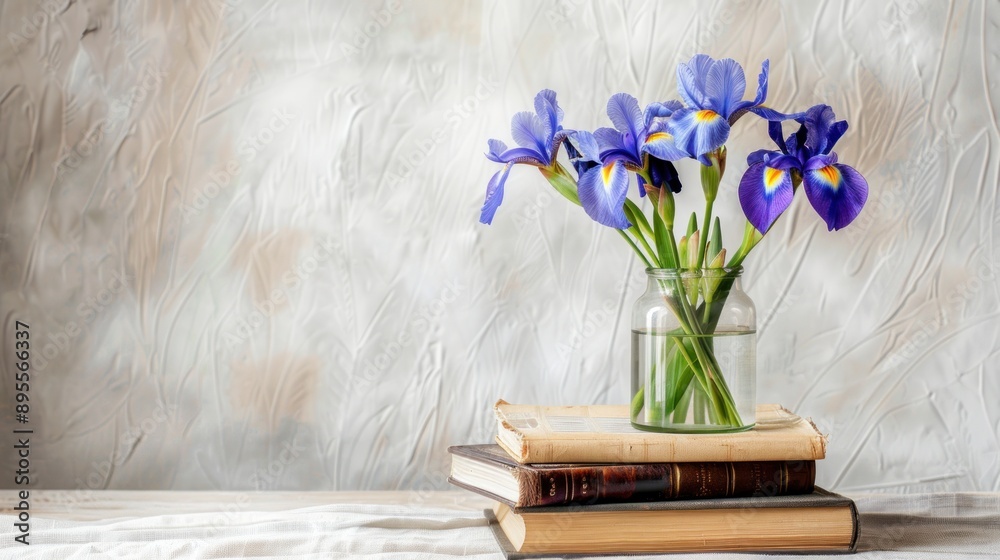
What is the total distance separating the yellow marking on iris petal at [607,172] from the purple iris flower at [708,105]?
2.4 inches

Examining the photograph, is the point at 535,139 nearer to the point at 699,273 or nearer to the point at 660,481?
the point at 699,273

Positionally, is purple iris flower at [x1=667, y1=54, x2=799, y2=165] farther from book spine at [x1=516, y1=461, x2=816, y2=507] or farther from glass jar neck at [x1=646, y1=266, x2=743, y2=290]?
book spine at [x1=516, y1=461, x2=816, y2=507]

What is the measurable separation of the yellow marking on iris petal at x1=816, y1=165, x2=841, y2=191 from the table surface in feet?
1.14

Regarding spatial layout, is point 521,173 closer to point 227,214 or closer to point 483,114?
point 483,114

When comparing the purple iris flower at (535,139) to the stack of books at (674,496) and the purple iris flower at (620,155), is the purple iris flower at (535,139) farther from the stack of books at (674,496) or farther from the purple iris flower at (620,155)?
the stack of books at (674,496)

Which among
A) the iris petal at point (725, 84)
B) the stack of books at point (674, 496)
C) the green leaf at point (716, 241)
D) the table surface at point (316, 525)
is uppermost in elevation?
the iris petal at point (725, 84)

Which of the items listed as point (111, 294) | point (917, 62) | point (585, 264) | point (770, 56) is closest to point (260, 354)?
point (111, 294)

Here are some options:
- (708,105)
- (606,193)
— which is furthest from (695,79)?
(606,193)

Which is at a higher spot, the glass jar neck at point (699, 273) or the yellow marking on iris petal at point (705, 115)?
the yellow marking on iris petal at point (705, 115)

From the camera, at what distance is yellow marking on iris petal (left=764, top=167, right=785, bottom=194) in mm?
709

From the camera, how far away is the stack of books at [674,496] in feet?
2.34

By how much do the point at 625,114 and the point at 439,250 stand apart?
344 millimetres

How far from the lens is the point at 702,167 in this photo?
755 millimetres

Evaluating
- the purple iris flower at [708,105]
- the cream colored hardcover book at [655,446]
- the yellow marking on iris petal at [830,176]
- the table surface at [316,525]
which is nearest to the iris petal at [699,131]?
the purple iris flower at [708,105]
